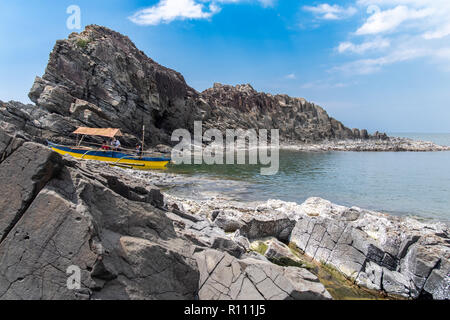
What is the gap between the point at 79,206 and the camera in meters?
4.74

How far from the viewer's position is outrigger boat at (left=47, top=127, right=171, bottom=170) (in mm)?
29031

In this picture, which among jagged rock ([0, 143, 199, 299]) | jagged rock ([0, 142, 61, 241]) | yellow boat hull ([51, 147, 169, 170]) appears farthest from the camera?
yellow boat hull ([51, 147, 169, 170])

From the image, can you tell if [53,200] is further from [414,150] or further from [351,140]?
[351,140]

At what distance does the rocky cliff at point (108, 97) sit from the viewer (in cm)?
3803

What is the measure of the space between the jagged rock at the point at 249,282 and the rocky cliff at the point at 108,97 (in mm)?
35886

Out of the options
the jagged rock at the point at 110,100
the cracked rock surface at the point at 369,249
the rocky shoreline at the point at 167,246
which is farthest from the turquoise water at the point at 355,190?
the jagged rock at the point at 110,100

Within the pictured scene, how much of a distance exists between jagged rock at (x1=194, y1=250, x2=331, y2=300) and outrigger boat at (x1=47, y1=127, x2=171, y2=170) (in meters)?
27.0

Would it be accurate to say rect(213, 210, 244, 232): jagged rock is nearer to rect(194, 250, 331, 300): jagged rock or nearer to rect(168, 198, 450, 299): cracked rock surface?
rect(168, 198, 450, 299): cracked rock surface

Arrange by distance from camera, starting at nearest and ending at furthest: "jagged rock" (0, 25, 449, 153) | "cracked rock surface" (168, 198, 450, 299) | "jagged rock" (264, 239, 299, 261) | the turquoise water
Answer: "cracked rock surface" (168, 198, 450, 299) → "jagged rock" (264, 239, 299, 261) → the turquoise water → "jagged rock" (0, 25, 449, 153)

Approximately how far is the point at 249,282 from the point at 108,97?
156ft

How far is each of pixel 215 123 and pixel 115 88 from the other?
31374 millimetres

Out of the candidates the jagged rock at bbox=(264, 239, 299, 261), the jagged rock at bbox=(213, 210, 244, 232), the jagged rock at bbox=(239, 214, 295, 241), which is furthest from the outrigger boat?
the jagged rock at bbox=(264, 239, 299, 261)

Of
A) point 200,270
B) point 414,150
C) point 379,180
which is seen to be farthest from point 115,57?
point 414,150

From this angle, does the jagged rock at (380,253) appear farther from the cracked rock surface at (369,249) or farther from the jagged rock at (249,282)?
the jagged rock at (249,282)
